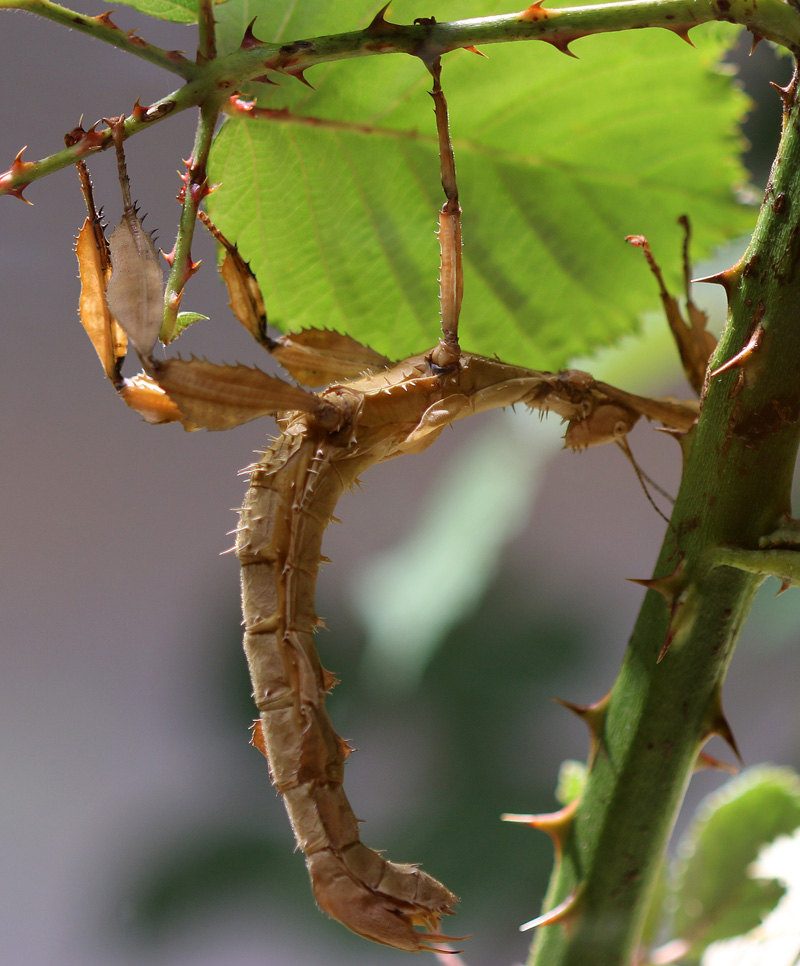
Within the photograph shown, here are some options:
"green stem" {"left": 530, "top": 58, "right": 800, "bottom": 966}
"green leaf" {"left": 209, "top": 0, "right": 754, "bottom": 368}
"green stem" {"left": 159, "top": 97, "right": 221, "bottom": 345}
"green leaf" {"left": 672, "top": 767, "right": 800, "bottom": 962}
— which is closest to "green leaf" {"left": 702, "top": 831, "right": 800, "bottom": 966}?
"green leaf" {"left": 672, "top": 767, "right": 800, "bottom": 962}

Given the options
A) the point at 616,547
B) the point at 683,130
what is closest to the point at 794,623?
the point at 616,547

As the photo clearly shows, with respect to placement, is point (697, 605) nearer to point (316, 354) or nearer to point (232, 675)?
point (316, 354)

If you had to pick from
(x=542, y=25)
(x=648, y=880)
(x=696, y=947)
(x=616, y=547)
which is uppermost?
(x=542, y=25)

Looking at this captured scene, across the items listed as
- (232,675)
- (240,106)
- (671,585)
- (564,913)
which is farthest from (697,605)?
(232,675)

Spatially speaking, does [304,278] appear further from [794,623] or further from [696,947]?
[794,623]

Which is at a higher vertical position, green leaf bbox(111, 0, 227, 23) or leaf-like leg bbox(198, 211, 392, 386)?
green leaf bbox(111, 0, 227, 23)

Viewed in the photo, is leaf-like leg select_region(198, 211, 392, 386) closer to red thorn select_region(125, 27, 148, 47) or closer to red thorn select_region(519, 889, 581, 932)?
red thorn select_region(125, 27, 148, 47)
